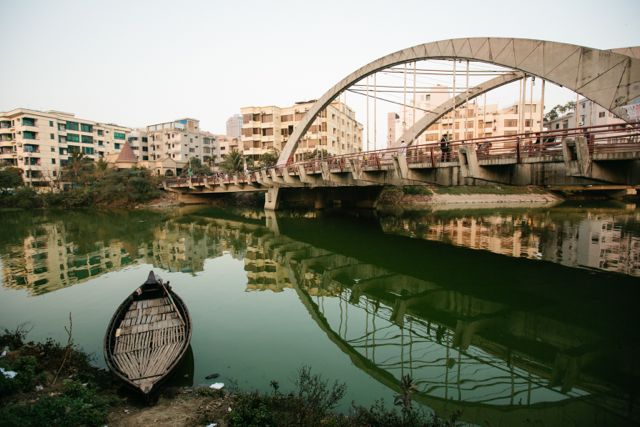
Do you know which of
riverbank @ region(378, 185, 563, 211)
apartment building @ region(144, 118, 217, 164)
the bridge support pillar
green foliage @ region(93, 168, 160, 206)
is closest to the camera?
the bridge support pillar

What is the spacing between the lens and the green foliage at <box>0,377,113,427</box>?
530 cm

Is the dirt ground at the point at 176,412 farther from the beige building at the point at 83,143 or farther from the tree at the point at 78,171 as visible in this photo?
the beige building at the point at 83,143

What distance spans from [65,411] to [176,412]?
1.63 m

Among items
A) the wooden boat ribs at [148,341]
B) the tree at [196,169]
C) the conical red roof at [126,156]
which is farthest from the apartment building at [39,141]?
the wooden boat ribs at [148,341]

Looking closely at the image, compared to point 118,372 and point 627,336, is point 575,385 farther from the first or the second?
point 118,372

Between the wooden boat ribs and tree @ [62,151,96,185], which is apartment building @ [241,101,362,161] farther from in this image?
the wooden boat ribs

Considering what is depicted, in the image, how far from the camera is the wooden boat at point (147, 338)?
22.1ft

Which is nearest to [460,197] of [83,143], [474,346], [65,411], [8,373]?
[474,346]

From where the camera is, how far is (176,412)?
6.40 meters

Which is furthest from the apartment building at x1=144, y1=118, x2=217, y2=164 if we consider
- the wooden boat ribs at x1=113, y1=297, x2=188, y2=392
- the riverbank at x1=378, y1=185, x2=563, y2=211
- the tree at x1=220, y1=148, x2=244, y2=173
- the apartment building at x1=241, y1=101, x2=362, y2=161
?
the wooden boat ribs at x1=113, y1=297, x2=188, y2=392

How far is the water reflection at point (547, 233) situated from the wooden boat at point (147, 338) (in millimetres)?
17071

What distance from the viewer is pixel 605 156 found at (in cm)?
1188

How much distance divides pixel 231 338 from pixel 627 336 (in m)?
10.3

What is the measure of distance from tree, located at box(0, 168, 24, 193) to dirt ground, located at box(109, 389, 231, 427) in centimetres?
5823
